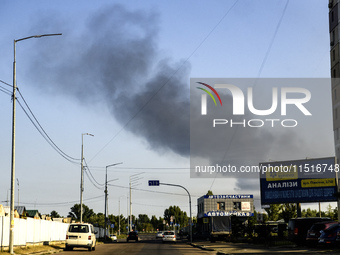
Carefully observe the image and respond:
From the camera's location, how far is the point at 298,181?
56250 mm

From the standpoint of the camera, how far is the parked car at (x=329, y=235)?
94.6 ft

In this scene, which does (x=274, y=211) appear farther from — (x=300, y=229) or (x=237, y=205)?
(x=300, y=229)

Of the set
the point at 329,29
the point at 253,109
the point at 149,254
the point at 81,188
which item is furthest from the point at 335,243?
the point at 329,29

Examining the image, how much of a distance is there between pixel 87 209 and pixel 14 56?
145 m

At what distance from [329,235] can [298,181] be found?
27548mm

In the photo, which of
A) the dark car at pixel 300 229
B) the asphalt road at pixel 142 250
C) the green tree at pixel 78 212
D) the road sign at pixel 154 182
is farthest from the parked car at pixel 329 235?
the green tree at pixel 78 212

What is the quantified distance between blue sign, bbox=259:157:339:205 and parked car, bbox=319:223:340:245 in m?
24.0

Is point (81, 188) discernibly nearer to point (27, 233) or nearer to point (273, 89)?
point (27, 233)

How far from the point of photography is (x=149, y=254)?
32031 mm

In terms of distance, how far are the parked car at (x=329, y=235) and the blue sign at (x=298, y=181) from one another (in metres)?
24.0

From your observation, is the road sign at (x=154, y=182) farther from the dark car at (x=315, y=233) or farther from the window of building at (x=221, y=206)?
the window of building at (x=221, y=206)

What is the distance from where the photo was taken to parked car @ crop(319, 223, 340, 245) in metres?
28.8

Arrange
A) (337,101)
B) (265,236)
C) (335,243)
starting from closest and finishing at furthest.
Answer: (335,243) → (265,236) → (337,101)

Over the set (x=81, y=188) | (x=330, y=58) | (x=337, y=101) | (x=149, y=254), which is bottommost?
(x=149, y=254)
